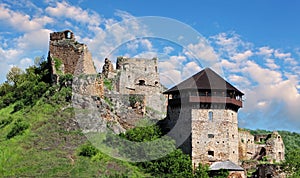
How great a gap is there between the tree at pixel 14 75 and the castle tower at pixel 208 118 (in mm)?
26228

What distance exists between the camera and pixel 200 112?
47625mm

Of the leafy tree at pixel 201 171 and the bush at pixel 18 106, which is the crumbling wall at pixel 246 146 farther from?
the bush at pixel 18 106

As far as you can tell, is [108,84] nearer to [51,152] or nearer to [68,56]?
[68,56]

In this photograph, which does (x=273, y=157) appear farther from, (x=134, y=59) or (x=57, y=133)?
(x=57, y=133)

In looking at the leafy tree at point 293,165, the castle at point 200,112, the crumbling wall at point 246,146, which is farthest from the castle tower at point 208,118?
the crumbling wall at point 246,146

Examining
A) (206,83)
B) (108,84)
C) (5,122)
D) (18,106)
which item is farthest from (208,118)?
(18,106)

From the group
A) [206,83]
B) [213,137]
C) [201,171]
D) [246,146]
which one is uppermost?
[206,83]

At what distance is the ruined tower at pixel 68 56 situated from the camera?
55.8 meters

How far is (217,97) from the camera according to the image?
1881 inches

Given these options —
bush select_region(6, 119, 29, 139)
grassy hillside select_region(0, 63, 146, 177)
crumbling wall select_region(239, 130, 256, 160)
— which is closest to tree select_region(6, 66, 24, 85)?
grassy hillside select_region(0, 63, 146, 177)

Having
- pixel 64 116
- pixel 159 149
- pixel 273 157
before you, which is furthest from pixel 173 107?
pixel 273 157

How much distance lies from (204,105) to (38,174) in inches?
702

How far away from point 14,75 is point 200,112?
30.5 metres

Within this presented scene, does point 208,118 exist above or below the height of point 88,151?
above
